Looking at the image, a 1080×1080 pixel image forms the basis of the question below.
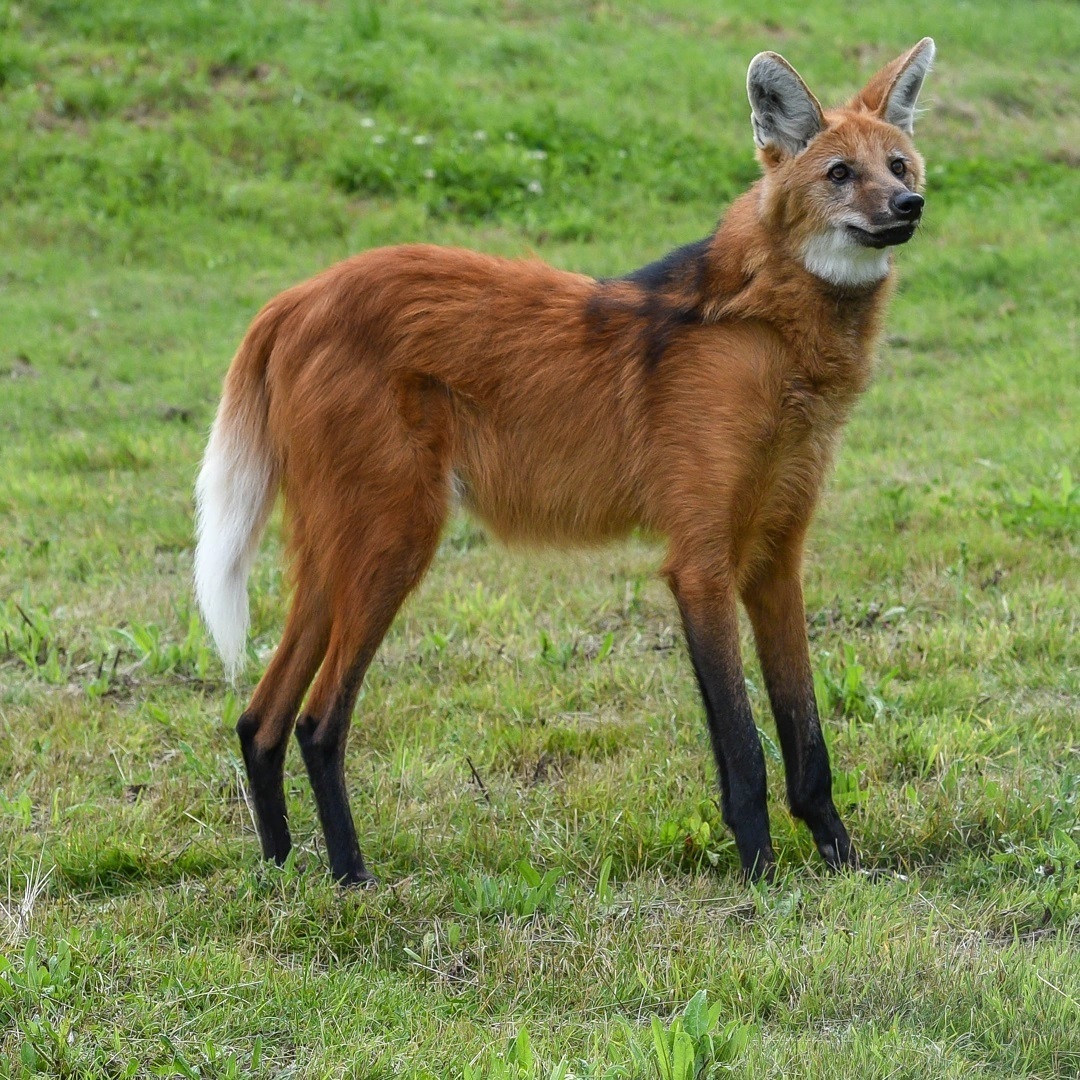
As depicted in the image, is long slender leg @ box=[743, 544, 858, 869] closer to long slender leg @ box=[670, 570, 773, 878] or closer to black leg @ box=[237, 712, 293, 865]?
long slender leg @ box=[670, 570, 773, 878]

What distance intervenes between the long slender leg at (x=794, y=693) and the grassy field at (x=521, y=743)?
9 cm

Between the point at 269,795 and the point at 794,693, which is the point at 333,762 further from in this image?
the point at 794,693

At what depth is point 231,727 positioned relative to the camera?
3.58 meters

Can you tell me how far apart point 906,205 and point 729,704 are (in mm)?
1172

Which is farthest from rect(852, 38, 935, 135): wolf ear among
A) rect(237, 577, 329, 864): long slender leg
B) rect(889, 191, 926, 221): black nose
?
rect(237, 577, 329, 864): long slender leg

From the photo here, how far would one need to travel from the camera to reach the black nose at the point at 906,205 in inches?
113

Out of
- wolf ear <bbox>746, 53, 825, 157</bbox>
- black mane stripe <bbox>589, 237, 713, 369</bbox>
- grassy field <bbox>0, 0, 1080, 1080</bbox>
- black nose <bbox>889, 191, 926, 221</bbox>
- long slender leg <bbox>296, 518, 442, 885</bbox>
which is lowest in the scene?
grassy field <bbox>0, 0, 1080, 1080</bbox>

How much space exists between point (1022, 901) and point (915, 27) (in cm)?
1180

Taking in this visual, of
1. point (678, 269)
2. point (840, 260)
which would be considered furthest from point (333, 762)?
point (840, 260)

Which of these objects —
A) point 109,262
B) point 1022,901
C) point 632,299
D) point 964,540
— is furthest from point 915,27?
point 1022,901

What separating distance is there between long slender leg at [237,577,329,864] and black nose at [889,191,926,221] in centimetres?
160

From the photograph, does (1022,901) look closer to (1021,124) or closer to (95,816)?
(95,816)

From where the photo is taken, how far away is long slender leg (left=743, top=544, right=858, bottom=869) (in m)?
2.99

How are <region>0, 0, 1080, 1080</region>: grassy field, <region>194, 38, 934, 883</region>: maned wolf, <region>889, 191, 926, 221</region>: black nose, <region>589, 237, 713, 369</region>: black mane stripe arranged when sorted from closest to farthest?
<region>0, 0, 1080, 1080</region>: grassy field, <region>889, 191, 926, 221</region>: black nose, <region>194, 38, 934, 883</region>: maned wolf, <region>589, 237, 713, 369</region>: black mane stripe
